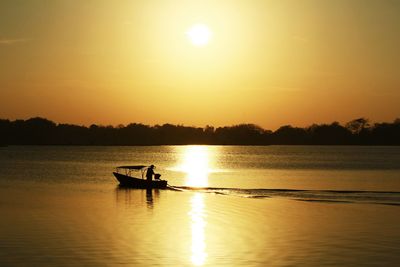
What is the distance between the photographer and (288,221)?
36031mm

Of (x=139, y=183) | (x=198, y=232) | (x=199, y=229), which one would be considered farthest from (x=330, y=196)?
(x=198, y=232)

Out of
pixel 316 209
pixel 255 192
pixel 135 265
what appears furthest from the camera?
pixel 255 192

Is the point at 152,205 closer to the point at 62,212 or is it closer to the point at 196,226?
the point at 62,212

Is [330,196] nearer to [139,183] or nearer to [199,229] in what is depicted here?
[139,183]

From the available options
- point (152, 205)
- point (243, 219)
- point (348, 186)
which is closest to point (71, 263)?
point (243, 219)

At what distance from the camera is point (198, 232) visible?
3114 cm

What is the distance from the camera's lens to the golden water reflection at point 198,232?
968 inches

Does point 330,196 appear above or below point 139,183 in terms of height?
below

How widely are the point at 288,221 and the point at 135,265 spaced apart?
15248mm

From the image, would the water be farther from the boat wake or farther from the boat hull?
the boat hull

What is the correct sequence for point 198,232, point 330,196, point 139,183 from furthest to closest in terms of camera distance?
point 139,183 < point 330,196 < point 198,232

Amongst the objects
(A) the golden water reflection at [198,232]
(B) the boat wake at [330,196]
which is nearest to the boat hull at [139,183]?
(B) the boat wake at [330,196]

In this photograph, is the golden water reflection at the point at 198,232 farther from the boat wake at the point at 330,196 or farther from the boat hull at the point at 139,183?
the boat hull at the point at 139,183

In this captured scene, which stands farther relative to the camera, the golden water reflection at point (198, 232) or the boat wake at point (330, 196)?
the boat wake at point (330, 196)
